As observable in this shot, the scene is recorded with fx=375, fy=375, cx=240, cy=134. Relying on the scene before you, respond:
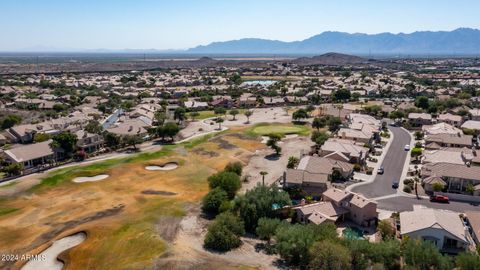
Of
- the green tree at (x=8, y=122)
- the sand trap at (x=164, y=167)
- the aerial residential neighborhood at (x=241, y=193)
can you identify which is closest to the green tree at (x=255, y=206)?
the aerial residential neighborhood at (x=241, y=193)

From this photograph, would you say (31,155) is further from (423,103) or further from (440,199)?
(423,103)

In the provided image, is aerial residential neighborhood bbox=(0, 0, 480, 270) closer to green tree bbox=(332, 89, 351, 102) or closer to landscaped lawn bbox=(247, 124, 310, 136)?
landscaped lawn bbox=(247, 124, 310, 136)

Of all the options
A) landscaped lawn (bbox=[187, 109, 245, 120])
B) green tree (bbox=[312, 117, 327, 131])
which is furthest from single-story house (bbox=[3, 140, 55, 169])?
green tree (bbox=[312, 117, 327, 131])

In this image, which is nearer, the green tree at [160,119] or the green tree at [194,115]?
the green tree at [160,119]

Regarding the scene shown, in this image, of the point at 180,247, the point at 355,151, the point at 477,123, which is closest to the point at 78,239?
the point at 180,247

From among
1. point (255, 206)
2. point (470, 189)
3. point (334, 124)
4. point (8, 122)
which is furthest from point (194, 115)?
point (470, 189)

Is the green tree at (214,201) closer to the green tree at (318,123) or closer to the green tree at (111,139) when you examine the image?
the green tree at (111,139)
